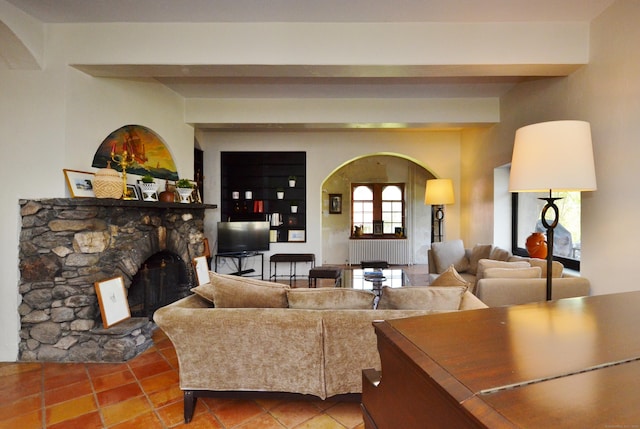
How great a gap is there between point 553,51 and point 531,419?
3314 millimetres

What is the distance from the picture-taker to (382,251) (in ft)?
25.2

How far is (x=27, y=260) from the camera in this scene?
271 centimetres

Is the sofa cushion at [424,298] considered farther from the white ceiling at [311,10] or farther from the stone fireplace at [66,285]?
the stone fireplace at [66,285]

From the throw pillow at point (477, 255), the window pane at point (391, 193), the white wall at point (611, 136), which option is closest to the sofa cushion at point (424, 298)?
the white wall at point (611, 136)

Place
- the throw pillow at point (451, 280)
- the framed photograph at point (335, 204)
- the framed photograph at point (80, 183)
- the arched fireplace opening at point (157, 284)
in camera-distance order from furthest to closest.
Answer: the framed photograph at point (335, 204), the arched fireplace opening at point (157, 284), the framed photograph at point (80, 183), the throw pillow at point (451, 280)

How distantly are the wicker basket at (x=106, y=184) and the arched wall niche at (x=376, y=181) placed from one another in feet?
17.3

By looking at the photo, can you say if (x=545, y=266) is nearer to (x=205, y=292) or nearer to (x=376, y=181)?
(x=205, y=292)

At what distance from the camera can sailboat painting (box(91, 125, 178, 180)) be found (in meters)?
3.20

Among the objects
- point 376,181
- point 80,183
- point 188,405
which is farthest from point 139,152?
point 376,181

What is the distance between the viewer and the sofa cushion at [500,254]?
385 cm

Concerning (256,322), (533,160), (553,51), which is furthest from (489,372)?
(553,51)

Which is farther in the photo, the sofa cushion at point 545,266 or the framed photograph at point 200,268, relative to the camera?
the framed photograph at point 200,268

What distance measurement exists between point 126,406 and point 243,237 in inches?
145

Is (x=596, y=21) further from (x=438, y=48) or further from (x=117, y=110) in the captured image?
(x=117, y=110)
